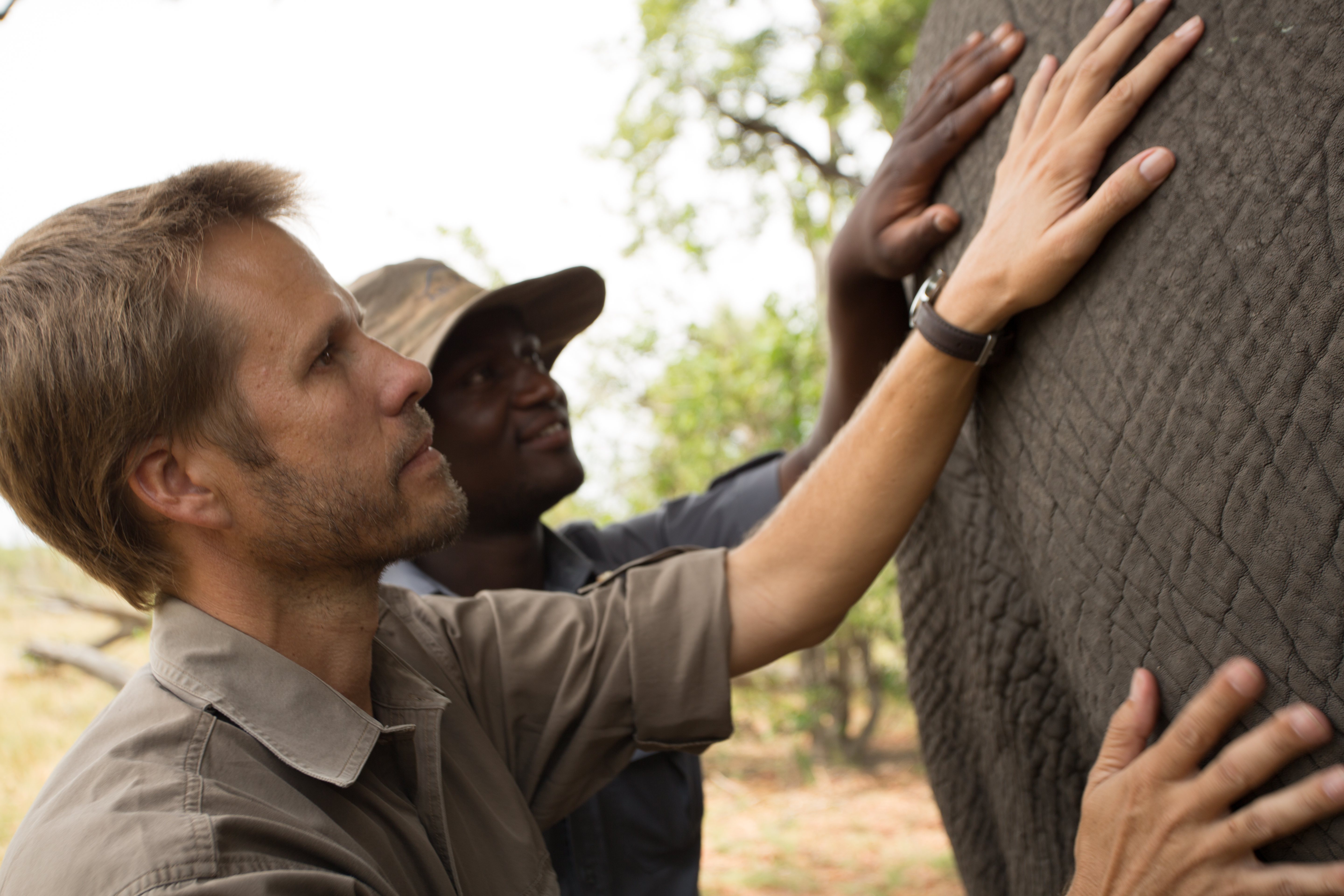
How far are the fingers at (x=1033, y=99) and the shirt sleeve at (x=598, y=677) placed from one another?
2.61ft

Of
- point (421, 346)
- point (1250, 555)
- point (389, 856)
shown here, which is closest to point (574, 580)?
point (421, 346)

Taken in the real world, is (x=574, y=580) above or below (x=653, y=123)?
below

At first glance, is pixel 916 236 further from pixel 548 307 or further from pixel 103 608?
pixel 103 608

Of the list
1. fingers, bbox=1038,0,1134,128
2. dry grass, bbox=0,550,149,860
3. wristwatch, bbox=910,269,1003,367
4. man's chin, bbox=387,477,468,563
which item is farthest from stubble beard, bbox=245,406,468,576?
dry grass, bbox=0,550,149,860

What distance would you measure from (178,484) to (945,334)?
1042mm

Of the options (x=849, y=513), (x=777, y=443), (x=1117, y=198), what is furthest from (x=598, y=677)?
(x=777, y=443)

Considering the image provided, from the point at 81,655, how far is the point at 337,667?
463cm

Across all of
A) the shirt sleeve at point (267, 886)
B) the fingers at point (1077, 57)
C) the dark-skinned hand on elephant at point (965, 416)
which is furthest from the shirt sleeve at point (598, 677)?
the fingers at point (1077, 57)

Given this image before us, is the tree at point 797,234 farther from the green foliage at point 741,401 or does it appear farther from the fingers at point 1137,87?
the fingers at point 1137,87

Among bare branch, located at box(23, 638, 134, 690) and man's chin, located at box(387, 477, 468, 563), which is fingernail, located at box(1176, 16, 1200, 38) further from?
bare branch, located at box(23, 638, 134, 690)

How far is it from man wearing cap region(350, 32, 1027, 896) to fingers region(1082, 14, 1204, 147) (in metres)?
0.62

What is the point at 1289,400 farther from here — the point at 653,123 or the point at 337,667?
the point at 653,123

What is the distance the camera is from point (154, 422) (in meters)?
1.32

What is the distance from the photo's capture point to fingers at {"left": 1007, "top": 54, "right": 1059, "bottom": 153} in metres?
1.20
